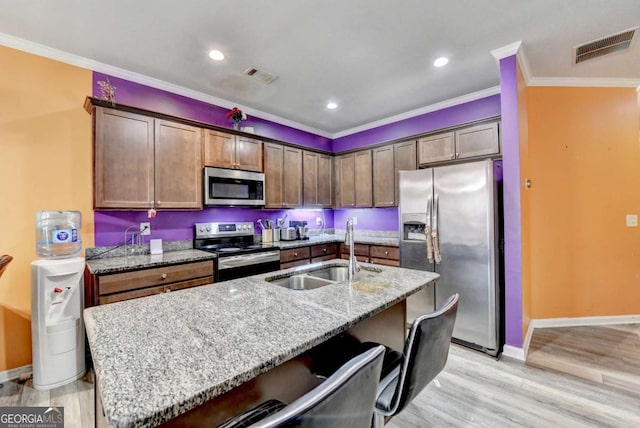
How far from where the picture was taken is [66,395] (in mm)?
2117

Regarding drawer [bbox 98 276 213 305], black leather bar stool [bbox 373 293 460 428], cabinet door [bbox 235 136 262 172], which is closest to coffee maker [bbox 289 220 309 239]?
cabinet door [bbox 235 136 262 172]

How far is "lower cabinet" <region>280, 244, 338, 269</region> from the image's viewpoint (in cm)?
361

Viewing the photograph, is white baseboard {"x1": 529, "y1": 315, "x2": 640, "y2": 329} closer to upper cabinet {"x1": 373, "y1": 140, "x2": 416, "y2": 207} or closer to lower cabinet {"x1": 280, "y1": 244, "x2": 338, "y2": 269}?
upper cabinet {"x1": 373, "y1": 140, "x2": 416, "y2": 207}

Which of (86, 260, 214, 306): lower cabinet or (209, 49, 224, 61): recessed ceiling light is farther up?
(209, 49, 224, 61): recessed ceiling light

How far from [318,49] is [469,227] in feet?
7.32

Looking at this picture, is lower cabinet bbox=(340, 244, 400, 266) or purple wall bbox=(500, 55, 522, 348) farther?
lower cabinet bbox=(340, 244, 400, 266)

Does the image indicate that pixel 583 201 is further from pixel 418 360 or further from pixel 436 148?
pixel 418 360

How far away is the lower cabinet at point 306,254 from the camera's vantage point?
361cm

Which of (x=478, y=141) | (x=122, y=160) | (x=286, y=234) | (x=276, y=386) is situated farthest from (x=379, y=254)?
(x=122, y=160)

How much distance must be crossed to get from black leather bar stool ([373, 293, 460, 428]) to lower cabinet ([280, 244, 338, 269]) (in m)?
2.43

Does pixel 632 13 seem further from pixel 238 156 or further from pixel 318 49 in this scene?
pixel 238 156

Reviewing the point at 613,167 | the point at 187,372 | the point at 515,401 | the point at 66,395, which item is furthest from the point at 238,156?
the point at 613,167

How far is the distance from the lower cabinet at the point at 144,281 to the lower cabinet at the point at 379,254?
1830 millimetres

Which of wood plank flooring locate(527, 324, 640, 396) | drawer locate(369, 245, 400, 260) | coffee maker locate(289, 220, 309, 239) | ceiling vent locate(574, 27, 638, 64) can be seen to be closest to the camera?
wood plank flooring locate(527, 324, 640, 396)
